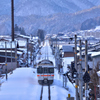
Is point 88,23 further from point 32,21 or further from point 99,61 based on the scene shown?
point 99,61

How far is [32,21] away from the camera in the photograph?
19062 cm

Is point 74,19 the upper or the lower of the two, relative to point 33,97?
upper

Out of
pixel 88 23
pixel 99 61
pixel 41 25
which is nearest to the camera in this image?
pixel 99 61

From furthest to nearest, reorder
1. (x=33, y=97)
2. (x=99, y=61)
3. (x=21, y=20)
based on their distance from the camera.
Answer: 1. (x=21, y=20)
2. (x=99, y=61)
3. (x=33, y=97)

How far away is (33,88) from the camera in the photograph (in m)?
11.8

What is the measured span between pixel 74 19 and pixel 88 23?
1113 inches

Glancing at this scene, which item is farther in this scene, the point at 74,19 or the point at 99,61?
the point at 74,19

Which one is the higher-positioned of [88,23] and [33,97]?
[88,23]

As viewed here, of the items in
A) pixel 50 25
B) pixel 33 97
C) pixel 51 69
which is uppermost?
pixel 50 25

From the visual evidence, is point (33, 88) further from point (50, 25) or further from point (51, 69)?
Result: point (50, 25)

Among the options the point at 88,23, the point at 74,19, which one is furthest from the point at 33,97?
the point at 74,19

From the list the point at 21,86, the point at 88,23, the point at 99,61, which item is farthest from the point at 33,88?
the point at 88,23

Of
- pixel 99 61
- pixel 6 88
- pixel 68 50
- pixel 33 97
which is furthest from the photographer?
pixel 68 50

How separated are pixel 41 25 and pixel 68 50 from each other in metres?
143
